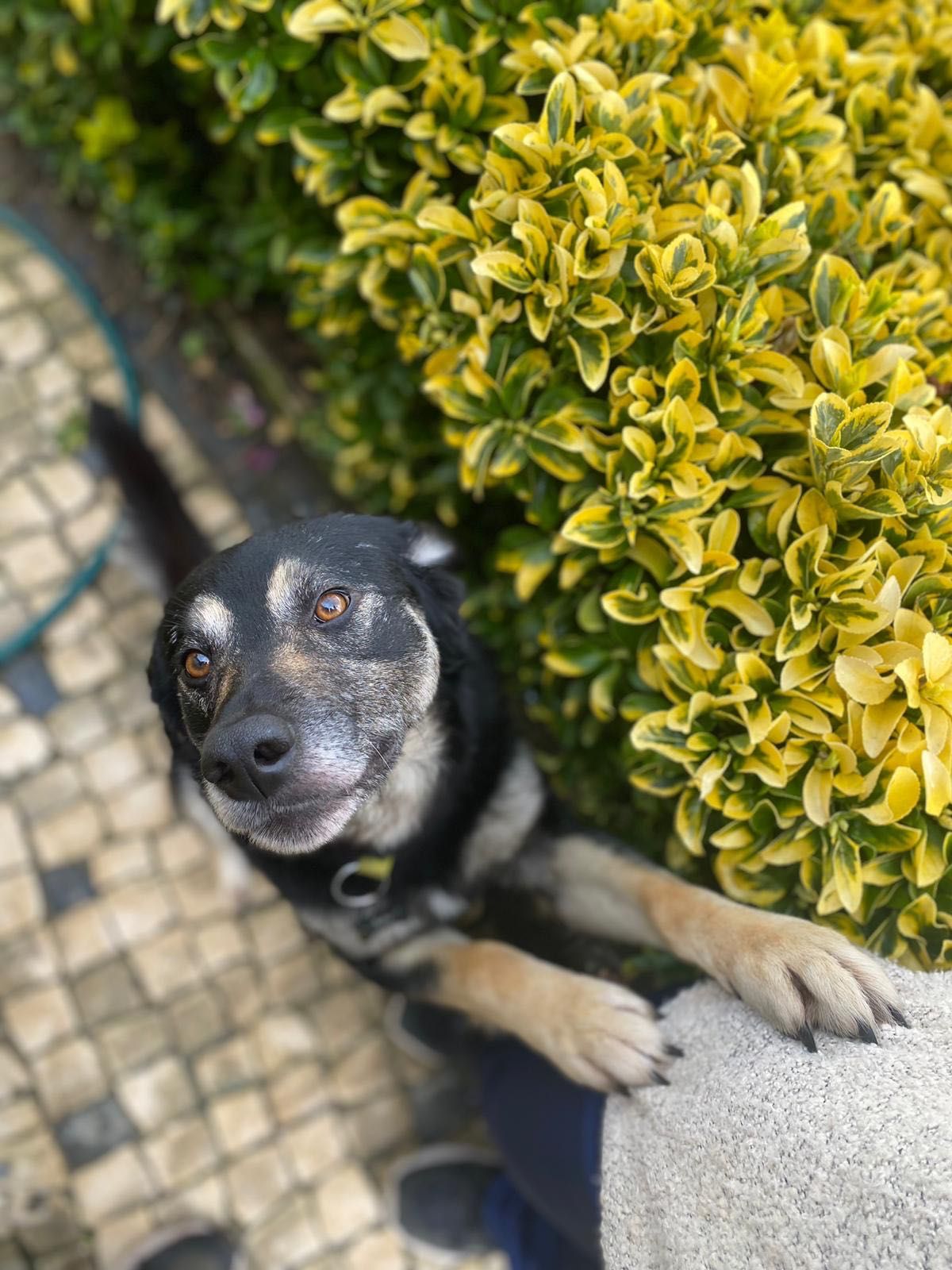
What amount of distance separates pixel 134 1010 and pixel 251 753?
2055 millimetres

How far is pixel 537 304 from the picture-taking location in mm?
2248

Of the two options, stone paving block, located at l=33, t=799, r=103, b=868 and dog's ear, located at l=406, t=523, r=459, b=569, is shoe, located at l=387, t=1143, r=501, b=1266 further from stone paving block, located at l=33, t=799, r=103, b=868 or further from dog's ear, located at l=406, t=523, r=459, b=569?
dog's ear, located at l=406, t=523, r=459, b=569

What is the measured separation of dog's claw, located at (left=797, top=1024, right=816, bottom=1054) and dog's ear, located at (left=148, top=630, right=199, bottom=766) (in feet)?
4.99

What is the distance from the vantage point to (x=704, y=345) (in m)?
2.19

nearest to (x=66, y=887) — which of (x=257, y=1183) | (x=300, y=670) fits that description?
(x=257, y=1183)

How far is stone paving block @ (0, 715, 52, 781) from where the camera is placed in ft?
12.1

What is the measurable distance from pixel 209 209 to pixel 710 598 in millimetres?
3053

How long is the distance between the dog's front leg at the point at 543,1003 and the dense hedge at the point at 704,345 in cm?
44

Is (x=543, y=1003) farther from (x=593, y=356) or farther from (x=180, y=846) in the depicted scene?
(x=180, y=846)

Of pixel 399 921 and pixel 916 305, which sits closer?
pixel 916 305

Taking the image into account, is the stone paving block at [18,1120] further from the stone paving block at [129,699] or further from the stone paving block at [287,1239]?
the stone paving block at [129,699]

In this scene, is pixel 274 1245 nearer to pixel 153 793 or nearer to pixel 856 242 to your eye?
pixel 153 793

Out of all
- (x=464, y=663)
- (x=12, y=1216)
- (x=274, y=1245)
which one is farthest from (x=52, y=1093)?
(x=464, y=663)

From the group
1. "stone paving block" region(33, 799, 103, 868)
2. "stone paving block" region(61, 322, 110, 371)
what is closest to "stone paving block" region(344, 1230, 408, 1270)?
"stone paving block" region(33, 799, 103, 868)
